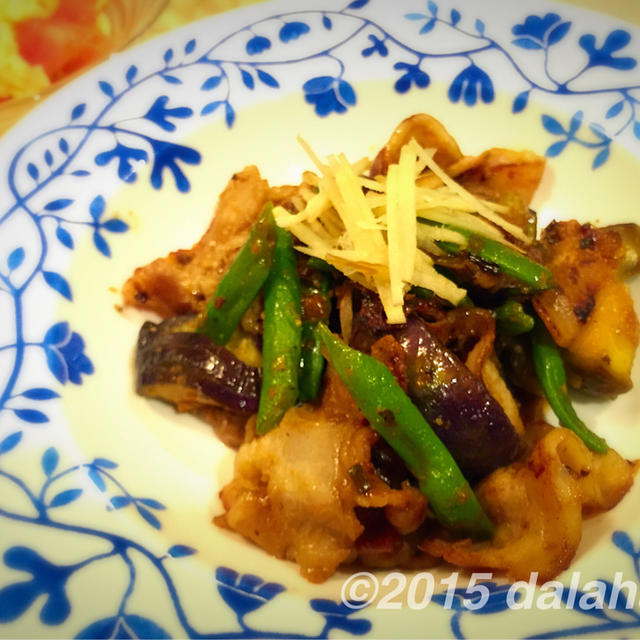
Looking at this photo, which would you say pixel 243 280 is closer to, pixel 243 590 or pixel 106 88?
pixel 243 590

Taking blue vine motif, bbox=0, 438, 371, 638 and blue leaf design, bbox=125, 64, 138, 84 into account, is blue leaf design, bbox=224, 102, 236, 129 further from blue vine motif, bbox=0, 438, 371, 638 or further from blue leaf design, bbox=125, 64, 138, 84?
blue vine motif, bbox=0, 438, 371, 638

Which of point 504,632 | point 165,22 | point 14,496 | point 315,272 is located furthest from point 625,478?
point 165,22

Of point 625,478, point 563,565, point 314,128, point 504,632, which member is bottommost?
point 504,632

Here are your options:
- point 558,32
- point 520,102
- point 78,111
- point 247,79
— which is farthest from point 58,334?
point 558,32

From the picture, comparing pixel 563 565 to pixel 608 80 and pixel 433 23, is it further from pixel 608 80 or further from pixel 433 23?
pixel 433 23

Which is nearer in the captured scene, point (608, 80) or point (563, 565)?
point (563, 565)

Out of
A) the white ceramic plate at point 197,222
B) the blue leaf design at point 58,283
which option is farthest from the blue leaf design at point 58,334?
the blue leaf design at point 58,283

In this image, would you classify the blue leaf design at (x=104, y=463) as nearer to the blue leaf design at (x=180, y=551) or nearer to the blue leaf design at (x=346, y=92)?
the blue leaf design at (x=180, y=551)
